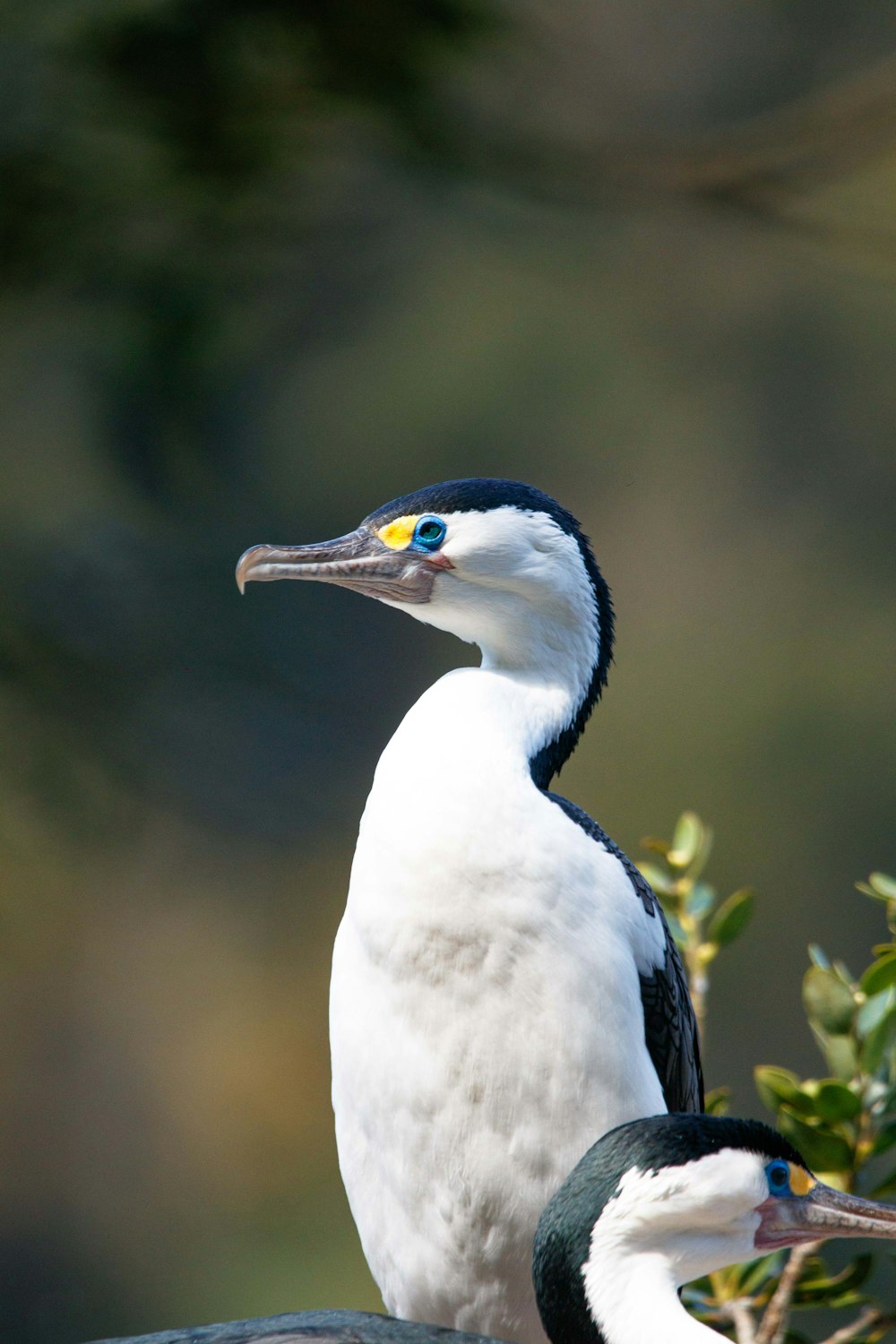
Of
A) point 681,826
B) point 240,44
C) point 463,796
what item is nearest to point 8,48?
point 240,44

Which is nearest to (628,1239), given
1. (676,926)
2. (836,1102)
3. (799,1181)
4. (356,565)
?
(799,1181)

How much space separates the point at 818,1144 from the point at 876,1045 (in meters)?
0.11

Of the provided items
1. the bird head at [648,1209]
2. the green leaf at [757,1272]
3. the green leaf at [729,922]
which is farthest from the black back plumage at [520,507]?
the green leaf at [757,1272]

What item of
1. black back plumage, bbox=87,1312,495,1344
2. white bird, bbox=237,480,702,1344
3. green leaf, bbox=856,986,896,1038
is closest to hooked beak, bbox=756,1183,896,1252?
white bird, bbox=237,480,702,1344

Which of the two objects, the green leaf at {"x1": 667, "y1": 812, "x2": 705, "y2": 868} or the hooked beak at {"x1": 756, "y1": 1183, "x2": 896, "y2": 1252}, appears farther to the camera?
the green leaf at {"x1": 667, "y1": 812, "x2": 705, "y2": 868}

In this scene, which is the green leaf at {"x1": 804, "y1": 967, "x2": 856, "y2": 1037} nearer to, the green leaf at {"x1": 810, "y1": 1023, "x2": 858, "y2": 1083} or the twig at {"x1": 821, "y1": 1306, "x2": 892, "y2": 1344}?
the green leaf at {"x1": 810, "y1": 1023, "x2": 858, "y2": 1083}

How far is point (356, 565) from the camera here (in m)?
1.15

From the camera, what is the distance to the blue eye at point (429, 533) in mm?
1156

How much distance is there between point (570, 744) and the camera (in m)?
1.20

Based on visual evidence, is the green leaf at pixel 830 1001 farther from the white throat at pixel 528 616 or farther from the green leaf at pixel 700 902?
the white throat at pixel 528 616

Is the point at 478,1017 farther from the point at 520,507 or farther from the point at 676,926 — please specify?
the point at 676,926

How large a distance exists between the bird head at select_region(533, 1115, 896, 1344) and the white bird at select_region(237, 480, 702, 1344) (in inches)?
2.9

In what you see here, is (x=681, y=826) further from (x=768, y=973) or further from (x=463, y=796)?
(x=768, y=973)

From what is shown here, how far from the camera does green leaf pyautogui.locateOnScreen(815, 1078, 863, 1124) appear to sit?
1.33 metres
